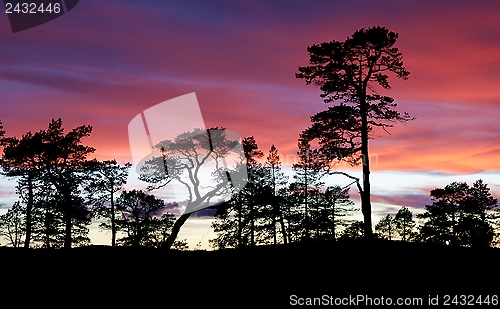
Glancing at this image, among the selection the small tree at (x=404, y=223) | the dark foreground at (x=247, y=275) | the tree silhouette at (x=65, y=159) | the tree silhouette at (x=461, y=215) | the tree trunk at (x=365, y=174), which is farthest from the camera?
the small tree at (x=404, y=223)

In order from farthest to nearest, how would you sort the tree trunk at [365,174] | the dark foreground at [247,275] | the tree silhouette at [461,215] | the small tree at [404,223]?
the small tree at [404,223], the tree silhouette at [461,215], the tree trunk at [365,174], the dark foreground at [247,275]

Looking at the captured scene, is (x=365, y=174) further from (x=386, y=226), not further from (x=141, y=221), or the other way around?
(x=386, y=226)

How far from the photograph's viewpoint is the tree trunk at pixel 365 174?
75.9 feet

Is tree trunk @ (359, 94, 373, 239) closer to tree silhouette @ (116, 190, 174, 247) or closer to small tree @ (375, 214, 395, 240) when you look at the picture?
tree silhouette @ (116, 190, 174, 247)

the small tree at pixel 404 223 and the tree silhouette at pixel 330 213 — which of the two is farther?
the small tree at pixel 404 223

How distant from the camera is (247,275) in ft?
59.6

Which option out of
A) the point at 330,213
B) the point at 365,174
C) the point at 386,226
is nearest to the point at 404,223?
the point at 386,226

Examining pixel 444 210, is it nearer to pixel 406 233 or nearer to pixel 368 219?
pixel 406 233

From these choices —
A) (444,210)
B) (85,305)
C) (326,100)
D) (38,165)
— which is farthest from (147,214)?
(444,210)

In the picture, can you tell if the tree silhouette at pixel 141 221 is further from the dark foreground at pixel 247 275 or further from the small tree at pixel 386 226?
the small tree at pixel 386 226

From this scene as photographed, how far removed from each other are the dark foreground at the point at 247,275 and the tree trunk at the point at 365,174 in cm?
124

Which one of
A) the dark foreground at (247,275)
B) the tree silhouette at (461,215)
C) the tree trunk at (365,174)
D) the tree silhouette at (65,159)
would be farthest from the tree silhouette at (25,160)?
the tree silhouette at (461,215)

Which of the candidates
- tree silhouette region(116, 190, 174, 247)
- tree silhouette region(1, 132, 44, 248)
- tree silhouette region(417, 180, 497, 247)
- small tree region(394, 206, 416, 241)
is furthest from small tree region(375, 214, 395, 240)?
tree silhouette region(1, 132, 44, 248)

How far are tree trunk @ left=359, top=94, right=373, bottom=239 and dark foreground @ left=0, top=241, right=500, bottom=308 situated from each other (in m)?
1.24
